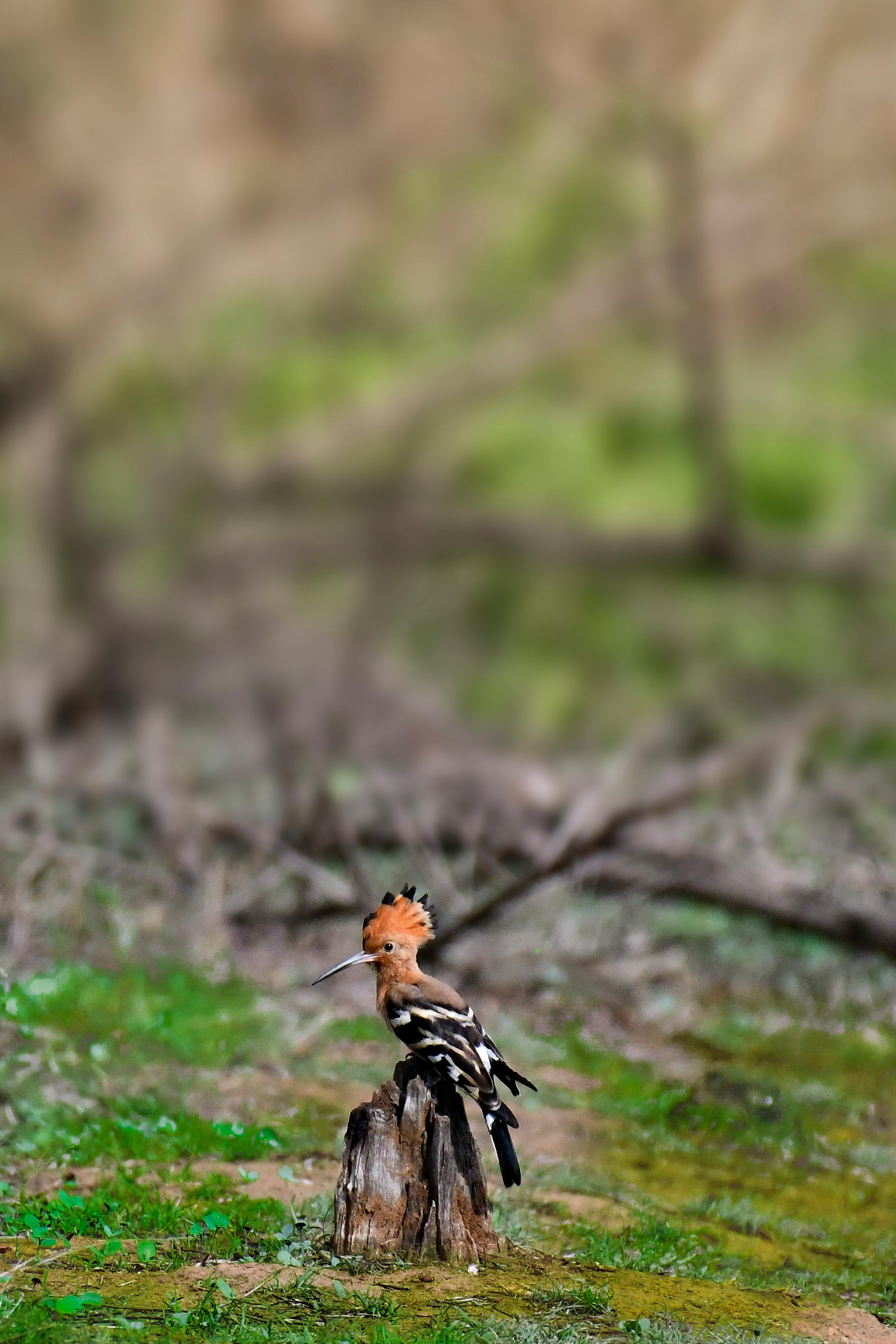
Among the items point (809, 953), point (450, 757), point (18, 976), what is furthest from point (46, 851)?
point (809, 953)

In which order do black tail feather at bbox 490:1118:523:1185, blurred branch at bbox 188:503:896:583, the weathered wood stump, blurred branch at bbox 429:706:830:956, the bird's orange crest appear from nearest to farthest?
1. the weathered wood stump
2. black tail feather at bbox 490:1118:523:1185
3. the bird's orange crest
4. blurred branch at bbox 429:706:830:956
5. blurred branch at bbox 188:503:896:583

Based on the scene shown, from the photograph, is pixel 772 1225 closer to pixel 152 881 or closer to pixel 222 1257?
pixel 222 1257

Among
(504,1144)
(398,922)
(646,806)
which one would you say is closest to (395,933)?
(398,922)

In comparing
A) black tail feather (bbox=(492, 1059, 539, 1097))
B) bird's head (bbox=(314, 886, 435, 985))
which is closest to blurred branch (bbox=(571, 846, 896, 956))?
black tail feather (bbox=(492, 1059, 539, 1097))

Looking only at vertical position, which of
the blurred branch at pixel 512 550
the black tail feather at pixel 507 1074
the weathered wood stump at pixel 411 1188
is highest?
the blurred branch at pixel 512 550

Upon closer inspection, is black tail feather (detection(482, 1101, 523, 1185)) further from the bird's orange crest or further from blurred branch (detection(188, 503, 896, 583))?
blurred branch (detection(188, 503, 896, 583))

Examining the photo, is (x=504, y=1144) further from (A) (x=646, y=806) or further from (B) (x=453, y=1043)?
(A) (x=646, y=806)

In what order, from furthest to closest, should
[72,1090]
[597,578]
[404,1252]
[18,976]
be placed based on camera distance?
[597,578] < [18,976] < [72,1090] < [404,1252]

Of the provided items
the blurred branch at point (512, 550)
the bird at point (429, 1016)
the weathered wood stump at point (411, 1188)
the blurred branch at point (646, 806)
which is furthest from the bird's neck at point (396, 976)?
the blurred branch at point (512, 550)

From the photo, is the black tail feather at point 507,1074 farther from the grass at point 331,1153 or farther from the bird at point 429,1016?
the grass at point 331,1153
